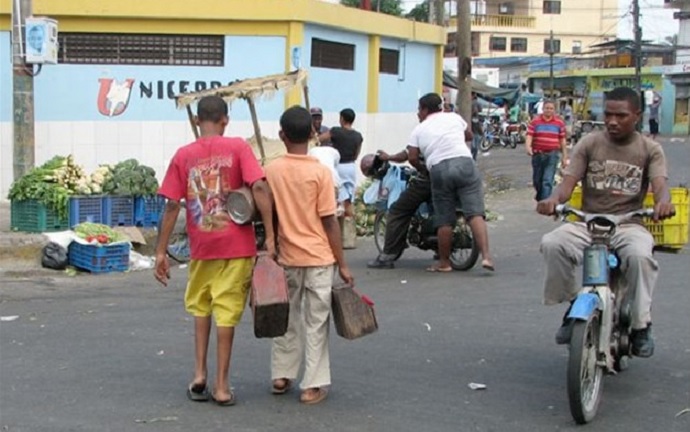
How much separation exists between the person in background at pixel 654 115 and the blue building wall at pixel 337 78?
31166 mm

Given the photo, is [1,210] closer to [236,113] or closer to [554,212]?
[236,113]

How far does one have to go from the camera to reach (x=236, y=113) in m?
16.8

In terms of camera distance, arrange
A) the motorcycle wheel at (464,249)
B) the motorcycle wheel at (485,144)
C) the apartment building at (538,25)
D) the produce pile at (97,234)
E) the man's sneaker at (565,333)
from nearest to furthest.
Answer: the man's sneaker at (565,333) → the motorcycle wheel at (464,249) → the produce pile at (97,234) → the motorcycle wheel at (485,144) → the apartment building at (538,25)

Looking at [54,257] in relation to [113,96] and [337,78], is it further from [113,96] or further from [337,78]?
[337,78]

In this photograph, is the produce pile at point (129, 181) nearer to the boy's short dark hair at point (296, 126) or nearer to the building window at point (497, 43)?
the boy's short dark hair at point (296, 126)

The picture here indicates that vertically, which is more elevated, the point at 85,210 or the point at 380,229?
the point at 85,210

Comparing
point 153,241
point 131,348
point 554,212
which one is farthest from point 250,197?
point 153,241

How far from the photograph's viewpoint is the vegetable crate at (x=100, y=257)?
11.2 metres

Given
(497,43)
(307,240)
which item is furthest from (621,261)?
(497,43)

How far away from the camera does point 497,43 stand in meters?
73.5

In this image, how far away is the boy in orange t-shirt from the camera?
6035mm

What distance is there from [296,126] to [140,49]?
1091 centimetres

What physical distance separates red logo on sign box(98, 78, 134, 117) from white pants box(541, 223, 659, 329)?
11.3m

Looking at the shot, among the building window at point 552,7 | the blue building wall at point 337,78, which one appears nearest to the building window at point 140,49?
the blue building wall at point 337,78
